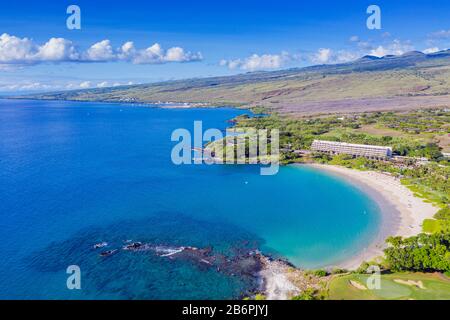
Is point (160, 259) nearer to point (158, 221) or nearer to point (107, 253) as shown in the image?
point (107, 253)

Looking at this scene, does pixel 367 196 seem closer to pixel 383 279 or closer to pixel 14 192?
pixel 383 279

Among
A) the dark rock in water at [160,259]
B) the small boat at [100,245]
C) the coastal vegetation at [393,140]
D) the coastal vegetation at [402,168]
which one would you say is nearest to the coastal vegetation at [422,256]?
the coastal vegetation at [402,168]

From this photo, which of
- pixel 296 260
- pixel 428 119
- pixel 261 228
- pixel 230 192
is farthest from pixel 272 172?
pixel 428 119

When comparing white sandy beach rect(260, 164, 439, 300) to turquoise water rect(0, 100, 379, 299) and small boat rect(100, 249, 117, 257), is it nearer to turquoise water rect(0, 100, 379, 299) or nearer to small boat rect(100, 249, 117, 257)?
turquoise water rect(0, 100, 379, 299)

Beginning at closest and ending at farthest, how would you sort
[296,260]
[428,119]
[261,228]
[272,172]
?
[296,260]
[261,228]
[272,172]
[428,119]

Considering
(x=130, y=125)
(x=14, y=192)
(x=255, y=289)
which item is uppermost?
(x=130, y=125)

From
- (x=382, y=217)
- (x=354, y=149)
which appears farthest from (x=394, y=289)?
(x=354, y=149)
